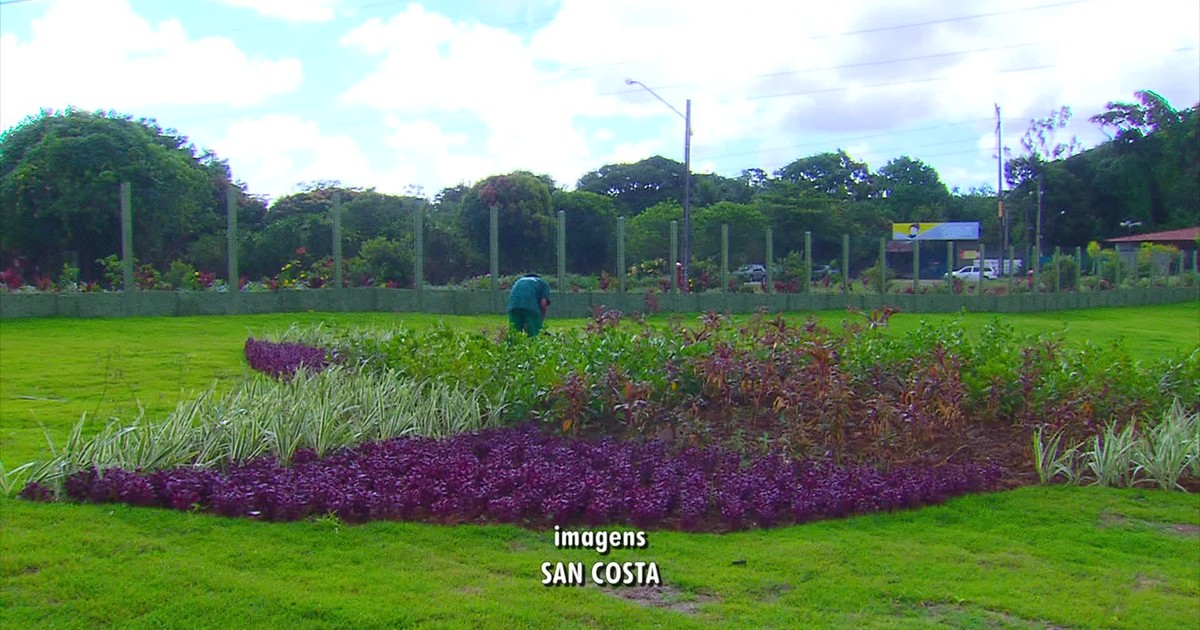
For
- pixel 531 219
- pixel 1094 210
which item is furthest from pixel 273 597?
pixel 1094 210

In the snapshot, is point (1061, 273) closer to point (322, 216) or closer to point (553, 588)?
point (322, 216)

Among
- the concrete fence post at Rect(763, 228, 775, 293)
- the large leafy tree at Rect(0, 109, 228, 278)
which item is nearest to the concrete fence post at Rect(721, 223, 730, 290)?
the concrete fence post at Rect(763, 228, 775, 293)

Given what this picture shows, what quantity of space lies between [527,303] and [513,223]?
9.27 m

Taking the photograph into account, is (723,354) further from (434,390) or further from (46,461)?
(46,461)

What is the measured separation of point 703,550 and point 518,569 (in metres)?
0.85

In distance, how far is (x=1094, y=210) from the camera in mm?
42531

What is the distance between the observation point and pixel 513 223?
19.0 metres

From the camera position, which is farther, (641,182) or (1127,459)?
(641,182)

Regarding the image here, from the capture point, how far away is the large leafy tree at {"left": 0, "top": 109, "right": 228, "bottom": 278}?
15.1m

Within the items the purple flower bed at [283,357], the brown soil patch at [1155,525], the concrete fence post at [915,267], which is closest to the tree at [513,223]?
the purple flower bed at [283,357]

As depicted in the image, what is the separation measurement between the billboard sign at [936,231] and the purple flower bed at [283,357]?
65.1 ft

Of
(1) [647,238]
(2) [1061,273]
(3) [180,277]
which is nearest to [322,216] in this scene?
(3) [180,277]

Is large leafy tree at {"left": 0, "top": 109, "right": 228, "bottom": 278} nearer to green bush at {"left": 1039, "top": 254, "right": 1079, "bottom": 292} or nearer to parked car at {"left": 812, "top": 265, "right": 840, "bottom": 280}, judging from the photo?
parked car at {"left": 812, "top": 265, "right": 840, "bottom": 280}

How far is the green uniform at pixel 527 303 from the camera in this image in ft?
32.5
